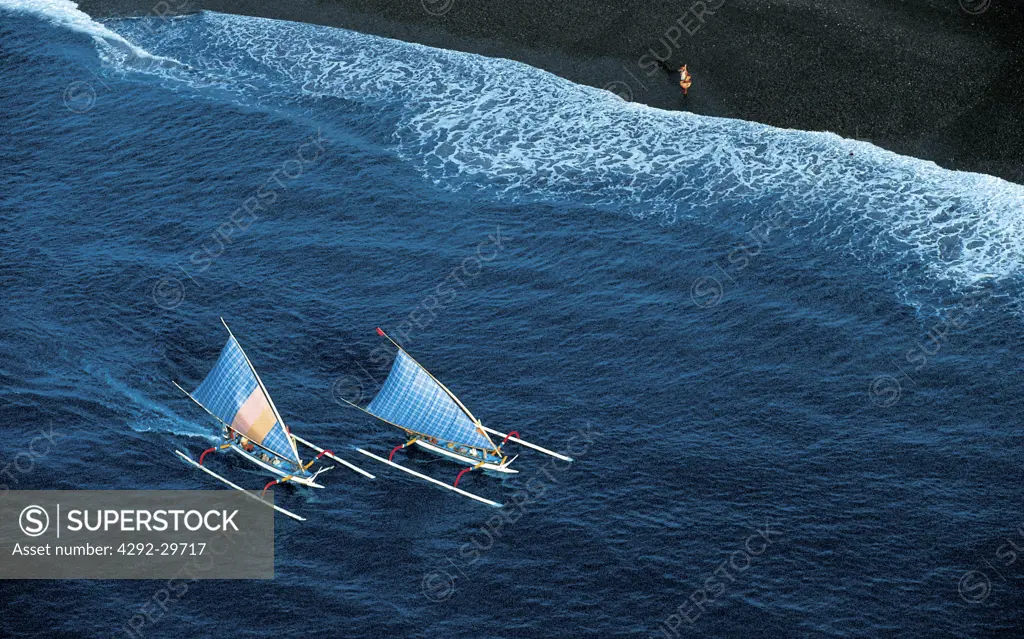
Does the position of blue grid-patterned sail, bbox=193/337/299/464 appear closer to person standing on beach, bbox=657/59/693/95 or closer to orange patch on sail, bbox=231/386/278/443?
orange patch on sail, bbox=231/386/278/443

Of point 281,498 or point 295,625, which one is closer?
point 295,625

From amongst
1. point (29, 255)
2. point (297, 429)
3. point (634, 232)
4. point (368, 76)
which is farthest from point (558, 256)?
point (29, 255)

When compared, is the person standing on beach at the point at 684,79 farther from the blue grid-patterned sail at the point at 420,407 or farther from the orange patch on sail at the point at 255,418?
the orange patch on sail at the point at 255,418

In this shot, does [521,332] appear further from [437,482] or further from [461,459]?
→ [437,482]

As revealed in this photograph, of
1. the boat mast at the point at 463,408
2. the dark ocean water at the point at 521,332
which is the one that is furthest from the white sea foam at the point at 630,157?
the boat mast at the point at 463,408

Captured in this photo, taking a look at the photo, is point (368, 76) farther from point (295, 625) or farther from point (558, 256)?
point (295, 625)
